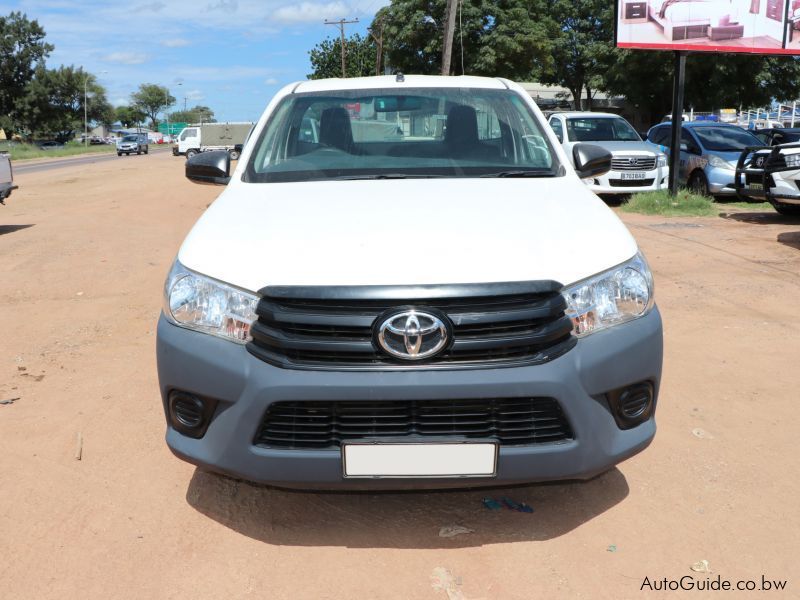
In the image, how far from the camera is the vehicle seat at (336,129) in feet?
12.2

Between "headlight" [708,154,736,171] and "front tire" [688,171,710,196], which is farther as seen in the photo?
"front tire" [688,171,710,196]

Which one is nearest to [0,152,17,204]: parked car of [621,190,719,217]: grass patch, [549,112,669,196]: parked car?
[549,112,669,196]: parked car

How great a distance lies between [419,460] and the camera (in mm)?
2381

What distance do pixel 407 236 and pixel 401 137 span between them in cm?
128

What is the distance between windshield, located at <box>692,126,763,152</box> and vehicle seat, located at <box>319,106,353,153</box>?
1208 centimetres

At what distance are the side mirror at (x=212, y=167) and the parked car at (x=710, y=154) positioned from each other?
1134cm

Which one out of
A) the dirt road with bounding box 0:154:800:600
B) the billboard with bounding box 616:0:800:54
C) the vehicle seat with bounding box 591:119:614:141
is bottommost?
the dirt road with bounding box 0:154:800:600

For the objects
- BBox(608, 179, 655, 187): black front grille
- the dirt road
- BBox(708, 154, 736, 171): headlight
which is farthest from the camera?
→ BBox(608, 179, 655, 187): black front grille

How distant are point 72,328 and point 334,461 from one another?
400cm

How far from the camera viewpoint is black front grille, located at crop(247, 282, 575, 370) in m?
2.33

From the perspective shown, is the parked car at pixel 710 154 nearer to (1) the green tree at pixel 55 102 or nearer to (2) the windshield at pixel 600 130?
(2) the windshield at pixel 600 130

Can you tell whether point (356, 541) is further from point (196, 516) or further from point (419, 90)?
point (419, 90)

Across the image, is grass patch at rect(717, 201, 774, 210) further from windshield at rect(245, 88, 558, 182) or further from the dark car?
windshield at rect(245, 88, 558, 182)

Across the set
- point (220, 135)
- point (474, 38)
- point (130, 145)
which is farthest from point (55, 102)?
point (474, 38)
